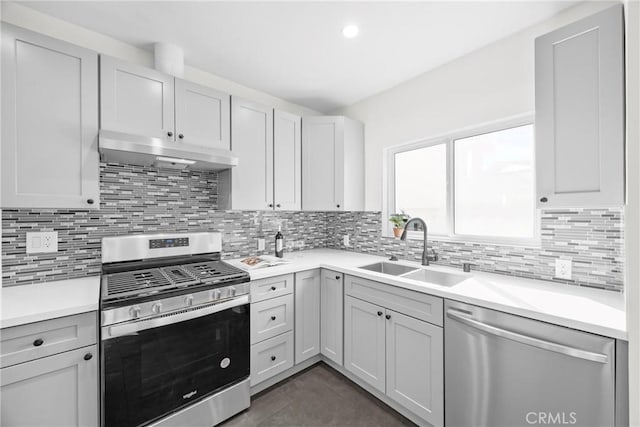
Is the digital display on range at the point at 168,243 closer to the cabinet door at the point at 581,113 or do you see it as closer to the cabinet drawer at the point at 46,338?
the cabinet drawer at the point at 46,338

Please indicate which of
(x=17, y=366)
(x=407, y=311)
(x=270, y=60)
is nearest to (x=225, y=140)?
(x=270, y=60)

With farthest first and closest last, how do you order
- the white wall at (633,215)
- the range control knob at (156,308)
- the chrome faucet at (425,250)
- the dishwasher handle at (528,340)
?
1. the chrome faucet at (425,250)
2. the range control knob at (156,308)
3. the dishwasher handle at (528,340)
4. the white wall at (633,215)

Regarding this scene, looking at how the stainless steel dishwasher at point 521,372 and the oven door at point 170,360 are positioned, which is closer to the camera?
the stainless steel dishwasher at point 521,372

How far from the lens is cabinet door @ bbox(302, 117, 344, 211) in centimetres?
271

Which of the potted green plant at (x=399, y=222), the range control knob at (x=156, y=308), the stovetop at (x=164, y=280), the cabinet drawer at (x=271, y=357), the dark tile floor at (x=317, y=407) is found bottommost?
the dark tile floor at (x=317, y=407)

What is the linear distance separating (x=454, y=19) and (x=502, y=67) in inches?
20.5

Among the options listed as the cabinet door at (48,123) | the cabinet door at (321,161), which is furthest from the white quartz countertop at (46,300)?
the cabinet door at (321,161)

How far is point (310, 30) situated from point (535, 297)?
2089 mm

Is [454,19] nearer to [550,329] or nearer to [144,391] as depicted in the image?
[550,329]

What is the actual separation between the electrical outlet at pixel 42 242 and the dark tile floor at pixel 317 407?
1.58 meters

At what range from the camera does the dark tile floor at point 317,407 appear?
5.71 ft

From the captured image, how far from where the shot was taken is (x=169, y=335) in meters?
1.51

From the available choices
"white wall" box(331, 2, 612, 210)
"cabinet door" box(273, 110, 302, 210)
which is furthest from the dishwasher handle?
"cabinet door" box(273, 110, 302, 210)

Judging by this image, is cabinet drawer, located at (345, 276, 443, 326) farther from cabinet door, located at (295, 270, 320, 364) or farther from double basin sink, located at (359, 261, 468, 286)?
cabinet door, located at (295, 270, 320, 364)
